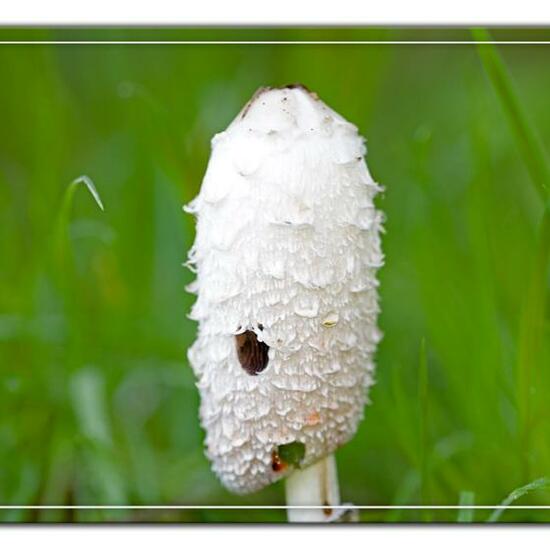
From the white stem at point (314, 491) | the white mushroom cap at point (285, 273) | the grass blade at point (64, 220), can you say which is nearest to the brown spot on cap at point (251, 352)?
the white mushroom cap at point (285, 273)

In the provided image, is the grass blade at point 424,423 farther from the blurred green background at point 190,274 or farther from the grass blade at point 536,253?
the grass blade at point 536,253

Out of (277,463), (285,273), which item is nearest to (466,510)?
(277,463)

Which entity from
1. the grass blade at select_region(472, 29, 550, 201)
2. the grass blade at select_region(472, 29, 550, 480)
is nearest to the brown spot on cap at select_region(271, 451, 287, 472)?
the grass blade at select_region(472, 29, 550, 480)

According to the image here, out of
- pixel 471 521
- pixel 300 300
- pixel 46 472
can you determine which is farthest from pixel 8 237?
pixel 471 521

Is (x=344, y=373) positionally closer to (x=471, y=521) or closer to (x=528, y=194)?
(x=471, y=521)

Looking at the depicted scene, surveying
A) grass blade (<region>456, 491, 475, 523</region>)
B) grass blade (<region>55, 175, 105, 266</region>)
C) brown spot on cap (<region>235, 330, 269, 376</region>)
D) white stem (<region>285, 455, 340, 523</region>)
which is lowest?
grass blade (<region>456, 491, 475, 523</region>)

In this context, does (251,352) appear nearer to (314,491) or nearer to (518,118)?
(314,491)

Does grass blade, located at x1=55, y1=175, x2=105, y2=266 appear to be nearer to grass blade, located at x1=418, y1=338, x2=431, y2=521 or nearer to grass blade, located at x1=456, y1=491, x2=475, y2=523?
grass blade, located at x1=418, y1=338, x2=431, y2=521
